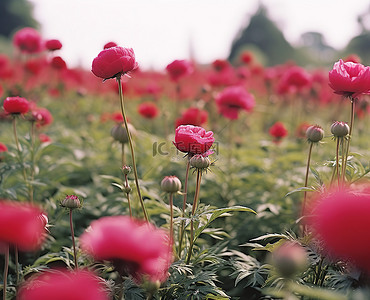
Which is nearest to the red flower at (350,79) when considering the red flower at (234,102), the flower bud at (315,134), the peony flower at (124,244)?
the flower bud at (315,134)

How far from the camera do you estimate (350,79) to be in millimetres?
1342

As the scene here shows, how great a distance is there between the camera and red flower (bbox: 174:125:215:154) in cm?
133

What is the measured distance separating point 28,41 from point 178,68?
50.5 inches

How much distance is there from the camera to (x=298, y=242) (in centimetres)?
137

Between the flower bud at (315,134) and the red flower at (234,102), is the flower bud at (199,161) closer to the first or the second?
the flower bud at (315,134)

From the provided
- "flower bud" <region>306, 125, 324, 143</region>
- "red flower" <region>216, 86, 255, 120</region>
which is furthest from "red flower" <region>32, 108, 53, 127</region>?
"flower bud" <region>306, 125, 324, 143</region>

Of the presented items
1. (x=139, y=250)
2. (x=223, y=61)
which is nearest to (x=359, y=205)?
(x=139, y=250)

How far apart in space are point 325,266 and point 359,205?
660mm

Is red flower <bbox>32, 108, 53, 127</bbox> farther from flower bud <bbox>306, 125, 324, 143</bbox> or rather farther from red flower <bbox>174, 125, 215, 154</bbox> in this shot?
flower bud <bbox>306, 125, 324, 143</bbox>

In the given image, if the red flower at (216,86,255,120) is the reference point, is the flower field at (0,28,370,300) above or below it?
below

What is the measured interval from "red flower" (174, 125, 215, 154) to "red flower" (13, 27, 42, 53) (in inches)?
90.5

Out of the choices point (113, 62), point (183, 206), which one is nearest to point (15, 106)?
point (113, 62)

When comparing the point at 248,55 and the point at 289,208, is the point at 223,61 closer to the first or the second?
the point at 248,55

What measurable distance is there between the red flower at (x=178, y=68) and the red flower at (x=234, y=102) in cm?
42
